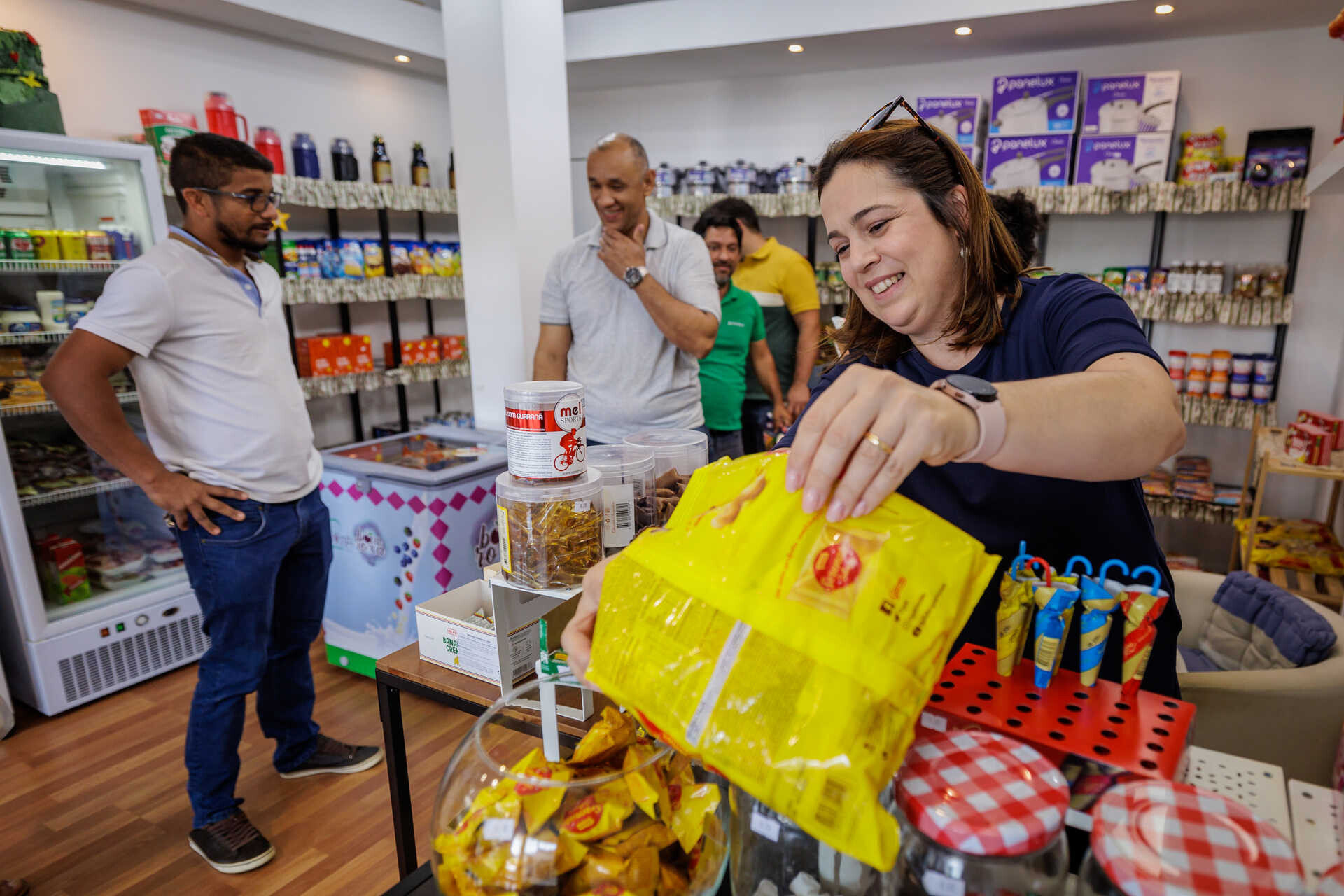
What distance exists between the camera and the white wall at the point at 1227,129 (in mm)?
3812

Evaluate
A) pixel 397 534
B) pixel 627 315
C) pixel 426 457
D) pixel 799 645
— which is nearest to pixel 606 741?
pixel 799 645

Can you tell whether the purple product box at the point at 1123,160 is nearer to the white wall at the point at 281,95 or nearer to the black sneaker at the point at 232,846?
the white wall at the point at 281,95

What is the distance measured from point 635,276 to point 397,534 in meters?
1.39

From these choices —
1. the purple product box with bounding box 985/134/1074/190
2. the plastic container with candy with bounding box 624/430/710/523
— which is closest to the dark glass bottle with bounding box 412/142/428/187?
the purple product box with bounding box 985/134/1074/190

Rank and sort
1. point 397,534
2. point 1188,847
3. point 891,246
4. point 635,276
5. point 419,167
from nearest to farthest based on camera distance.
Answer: point 1188,847
point 891,246
point 635,276
point 397,534
point 419,167

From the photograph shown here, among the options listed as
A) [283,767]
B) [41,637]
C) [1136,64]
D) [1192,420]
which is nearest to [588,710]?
[283,767]

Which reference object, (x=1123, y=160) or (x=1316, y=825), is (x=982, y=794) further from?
(x=1123, y=160)

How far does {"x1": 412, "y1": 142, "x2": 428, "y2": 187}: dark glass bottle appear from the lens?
487 centimetres

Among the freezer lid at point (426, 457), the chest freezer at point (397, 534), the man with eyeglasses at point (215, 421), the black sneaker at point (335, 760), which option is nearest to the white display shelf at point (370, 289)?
the freezer lid at point (426, 457)

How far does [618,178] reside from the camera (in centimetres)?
226

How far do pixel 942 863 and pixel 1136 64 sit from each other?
4785mm

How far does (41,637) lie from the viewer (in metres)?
2.82

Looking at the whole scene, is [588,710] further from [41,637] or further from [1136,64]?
[1136,64]

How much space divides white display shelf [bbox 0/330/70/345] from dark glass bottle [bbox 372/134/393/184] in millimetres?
2096
